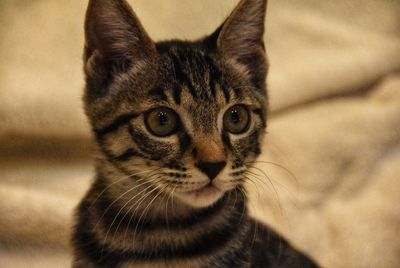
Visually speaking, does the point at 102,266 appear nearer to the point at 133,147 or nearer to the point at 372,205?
the point at 133,147

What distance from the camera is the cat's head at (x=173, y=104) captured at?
808 mm

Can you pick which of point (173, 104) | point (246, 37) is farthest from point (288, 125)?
point (173, 104)

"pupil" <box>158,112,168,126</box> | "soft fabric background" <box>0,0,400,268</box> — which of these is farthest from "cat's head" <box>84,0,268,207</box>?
"soft fabric background" <box>0,0,400,268</box>

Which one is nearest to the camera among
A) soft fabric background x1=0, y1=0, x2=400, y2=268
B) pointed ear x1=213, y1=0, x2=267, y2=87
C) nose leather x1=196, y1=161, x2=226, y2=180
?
nose leather x1=196, y1=161, x2=226, y2=180

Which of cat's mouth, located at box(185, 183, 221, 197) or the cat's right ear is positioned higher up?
the cat's right ear

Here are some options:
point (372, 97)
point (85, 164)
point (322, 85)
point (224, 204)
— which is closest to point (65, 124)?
point (85, 164)

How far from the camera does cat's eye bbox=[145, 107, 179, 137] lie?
824 mm

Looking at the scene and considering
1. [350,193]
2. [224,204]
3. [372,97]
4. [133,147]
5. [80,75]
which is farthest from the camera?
[372,97]

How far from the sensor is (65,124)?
116cm

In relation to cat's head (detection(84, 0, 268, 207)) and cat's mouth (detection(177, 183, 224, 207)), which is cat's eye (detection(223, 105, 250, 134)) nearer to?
cat's head (detection(84, 0, 268, 207))

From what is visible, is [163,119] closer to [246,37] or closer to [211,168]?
[211,168]

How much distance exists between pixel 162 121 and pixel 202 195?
0.14 m

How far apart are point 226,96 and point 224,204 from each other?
210 mm

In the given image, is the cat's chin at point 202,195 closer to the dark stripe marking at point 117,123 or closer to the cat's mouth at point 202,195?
the cat's mouth at point 202,195
